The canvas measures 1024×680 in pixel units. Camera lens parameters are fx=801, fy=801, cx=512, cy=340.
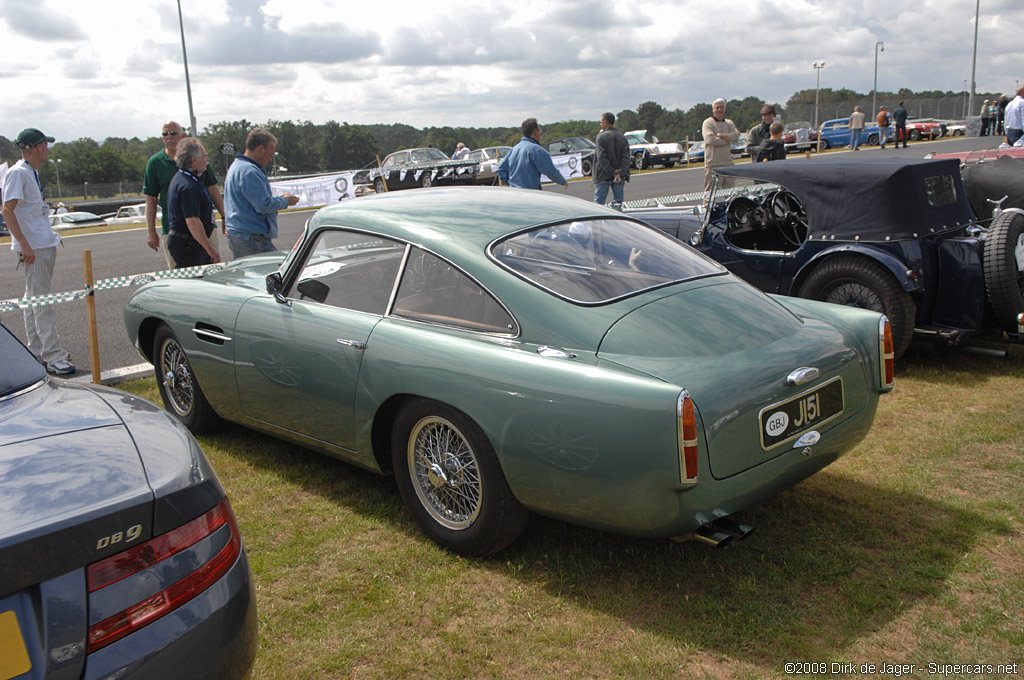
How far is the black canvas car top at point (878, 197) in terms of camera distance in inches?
216

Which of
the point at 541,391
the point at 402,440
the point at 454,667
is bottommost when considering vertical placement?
the point at 454,667

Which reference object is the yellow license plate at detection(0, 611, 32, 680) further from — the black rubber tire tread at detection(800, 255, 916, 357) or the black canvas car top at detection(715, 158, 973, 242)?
the black canvas car top at detection(715, 158, 973, 242)

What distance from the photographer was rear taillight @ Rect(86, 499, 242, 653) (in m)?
1.71

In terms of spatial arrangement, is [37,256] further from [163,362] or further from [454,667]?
[454,667]

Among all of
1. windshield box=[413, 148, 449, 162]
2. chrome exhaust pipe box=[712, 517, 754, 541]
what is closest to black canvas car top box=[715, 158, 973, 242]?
chrome exhaust pipe box=[712, 517, 754, 541]

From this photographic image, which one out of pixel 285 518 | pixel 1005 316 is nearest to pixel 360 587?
pixel 285 518

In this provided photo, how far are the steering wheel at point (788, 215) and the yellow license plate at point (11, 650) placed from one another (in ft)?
19.8

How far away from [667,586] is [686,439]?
2.60 ft

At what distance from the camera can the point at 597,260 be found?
3.47 meters

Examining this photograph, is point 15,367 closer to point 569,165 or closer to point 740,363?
point 740,363

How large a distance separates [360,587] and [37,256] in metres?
4.63

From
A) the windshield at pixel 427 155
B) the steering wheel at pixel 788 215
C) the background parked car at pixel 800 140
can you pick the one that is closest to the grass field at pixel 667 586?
the steering wheel at pixel 788 215

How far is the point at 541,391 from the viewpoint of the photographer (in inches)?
112

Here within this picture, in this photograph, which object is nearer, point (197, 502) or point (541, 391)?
point (197, 502)
